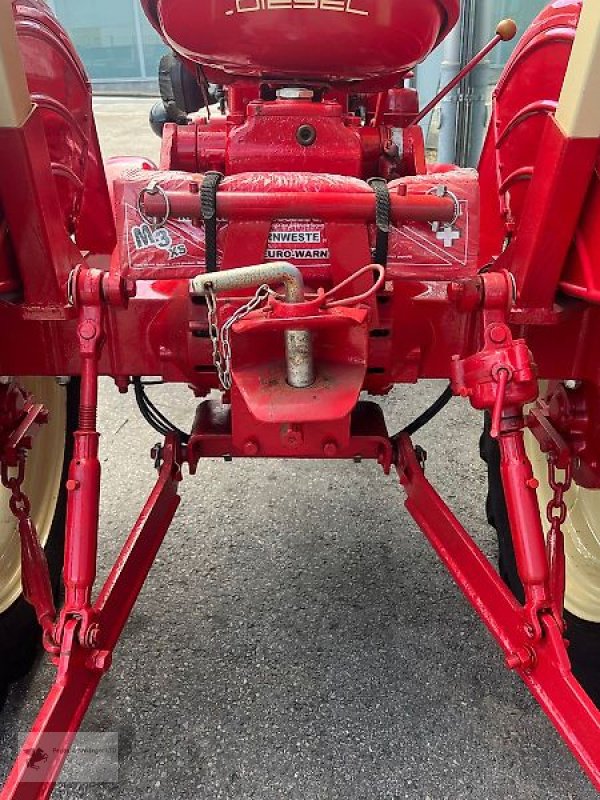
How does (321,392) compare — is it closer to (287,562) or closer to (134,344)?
(134,344)

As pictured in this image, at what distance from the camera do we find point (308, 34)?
1.37m

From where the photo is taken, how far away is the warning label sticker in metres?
1.16

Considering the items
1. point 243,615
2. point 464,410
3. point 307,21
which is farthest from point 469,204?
point 464,410

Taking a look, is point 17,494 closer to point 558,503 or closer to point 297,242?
point 297,242

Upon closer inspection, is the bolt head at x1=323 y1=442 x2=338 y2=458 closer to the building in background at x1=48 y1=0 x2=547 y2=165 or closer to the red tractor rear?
the red tractor rear

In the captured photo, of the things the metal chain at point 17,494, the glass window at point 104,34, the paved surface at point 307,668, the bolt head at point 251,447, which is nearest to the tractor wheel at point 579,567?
the paved surface at point 307,668

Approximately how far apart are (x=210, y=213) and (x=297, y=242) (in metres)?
0.16

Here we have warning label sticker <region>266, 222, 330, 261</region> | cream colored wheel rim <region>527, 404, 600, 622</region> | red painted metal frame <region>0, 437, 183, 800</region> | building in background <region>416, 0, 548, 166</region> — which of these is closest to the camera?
red painted metal frame <region>0, 437, 183, 800</region>

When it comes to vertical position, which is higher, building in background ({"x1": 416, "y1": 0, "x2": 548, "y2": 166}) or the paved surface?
building in background ({"x1": 416, "y1": 0, "x2": 548, "y2": 166})

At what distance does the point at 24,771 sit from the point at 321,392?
625 mm

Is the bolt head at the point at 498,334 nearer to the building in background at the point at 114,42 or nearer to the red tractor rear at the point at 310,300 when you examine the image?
the red tractor rear at the point at 310,300

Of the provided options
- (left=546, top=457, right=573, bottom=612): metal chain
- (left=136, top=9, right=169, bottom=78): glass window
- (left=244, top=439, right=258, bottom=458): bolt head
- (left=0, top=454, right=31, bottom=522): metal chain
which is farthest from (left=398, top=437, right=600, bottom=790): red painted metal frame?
(left=136, top=9, right=169, bottom=78): glass window

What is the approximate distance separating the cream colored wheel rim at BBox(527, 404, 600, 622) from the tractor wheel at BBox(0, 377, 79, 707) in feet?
3.98

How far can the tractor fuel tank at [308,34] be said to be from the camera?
134cm
